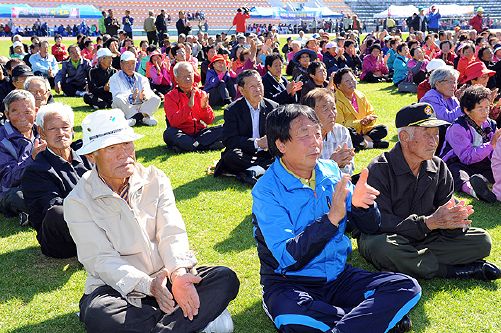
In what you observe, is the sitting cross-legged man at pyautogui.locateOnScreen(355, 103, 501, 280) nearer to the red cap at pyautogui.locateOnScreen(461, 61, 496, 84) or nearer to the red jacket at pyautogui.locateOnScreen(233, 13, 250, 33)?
the red cap at pyautogui.locateOnScreen(461, 61, 496, 84)

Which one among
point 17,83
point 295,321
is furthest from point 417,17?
point 295,321

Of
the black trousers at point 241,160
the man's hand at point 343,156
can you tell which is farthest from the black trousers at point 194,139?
the man's hand at point 343,156

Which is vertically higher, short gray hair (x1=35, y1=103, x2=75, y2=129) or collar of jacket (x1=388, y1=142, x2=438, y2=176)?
short gray hair (x1=35, y1=103, x2=75, y2=129)

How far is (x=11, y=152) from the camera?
633 cm

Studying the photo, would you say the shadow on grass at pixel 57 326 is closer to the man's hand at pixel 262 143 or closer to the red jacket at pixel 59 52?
the man's hand at pixel 262 143

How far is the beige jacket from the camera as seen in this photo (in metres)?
3.65

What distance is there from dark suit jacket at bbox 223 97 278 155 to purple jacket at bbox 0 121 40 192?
241 centimetres

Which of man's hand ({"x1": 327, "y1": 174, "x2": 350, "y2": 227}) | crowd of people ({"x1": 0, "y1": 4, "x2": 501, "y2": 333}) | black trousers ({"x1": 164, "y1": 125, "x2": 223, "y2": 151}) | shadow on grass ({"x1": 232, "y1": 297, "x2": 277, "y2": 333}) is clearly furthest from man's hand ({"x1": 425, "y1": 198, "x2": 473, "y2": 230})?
black trousers ({"x1": 164, "y1": 125, "x2": 223, "y2": 151})

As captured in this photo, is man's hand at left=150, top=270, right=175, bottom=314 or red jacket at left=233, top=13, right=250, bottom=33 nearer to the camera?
man's hand at left=150, top=270, right=175, bottom=314

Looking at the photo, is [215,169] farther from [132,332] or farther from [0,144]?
[132,332]

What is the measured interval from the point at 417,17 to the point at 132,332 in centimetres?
2912

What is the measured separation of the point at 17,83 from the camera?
927 centimetres

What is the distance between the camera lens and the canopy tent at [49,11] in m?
45.3

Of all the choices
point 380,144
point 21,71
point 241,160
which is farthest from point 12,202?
point 380,144
